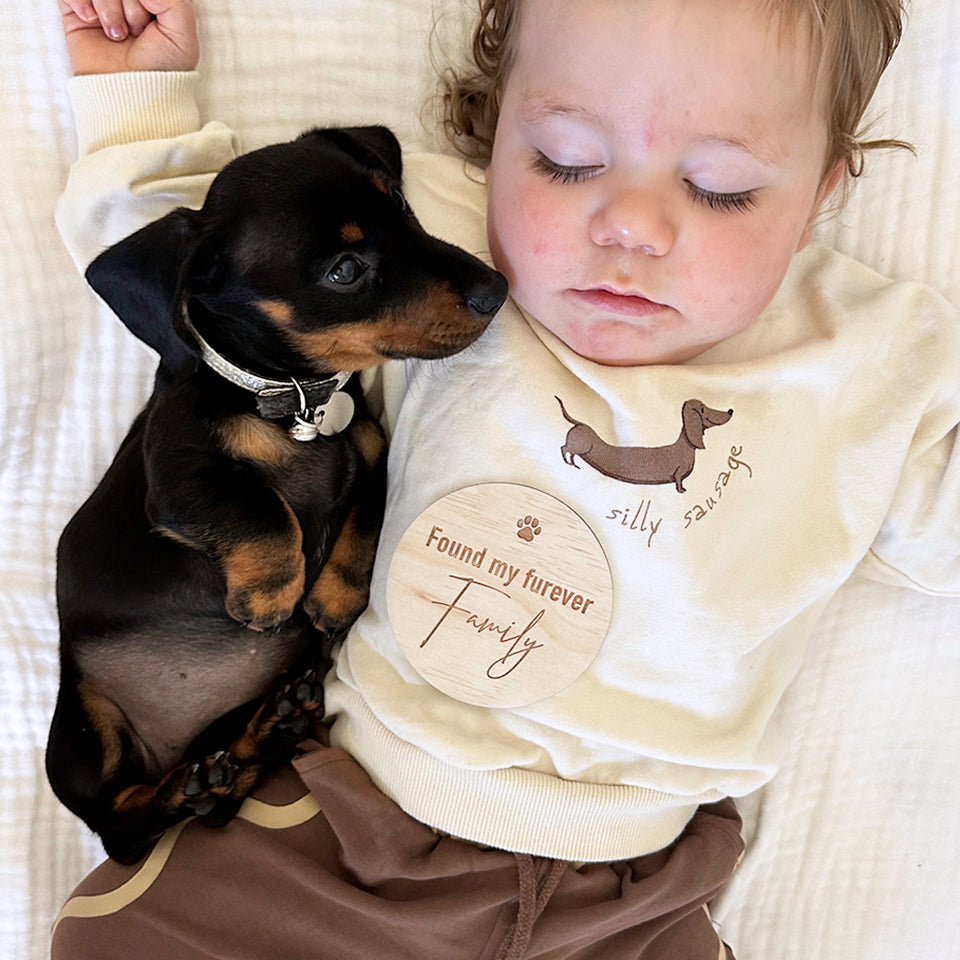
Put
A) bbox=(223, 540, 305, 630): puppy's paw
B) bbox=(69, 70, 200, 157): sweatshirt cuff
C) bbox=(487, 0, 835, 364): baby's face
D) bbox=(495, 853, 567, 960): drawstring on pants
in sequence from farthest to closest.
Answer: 1. bbox=(69, 70, 200, 157): sweatshirt cuff
2. bbox=(495, 853, 567, 960): drawstring on pants
3. bbox=(223, 540, 305, 630): puppy's paw
4. bbox=(487, 0, 835, 364): baby's face

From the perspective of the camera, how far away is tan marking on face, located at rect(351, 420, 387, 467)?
155 cm

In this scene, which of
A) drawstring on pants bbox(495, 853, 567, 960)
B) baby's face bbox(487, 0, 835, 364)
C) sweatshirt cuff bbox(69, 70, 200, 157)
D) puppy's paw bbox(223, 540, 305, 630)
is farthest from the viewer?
sweatshirt cuff bbox(69, 70, 200, 157)

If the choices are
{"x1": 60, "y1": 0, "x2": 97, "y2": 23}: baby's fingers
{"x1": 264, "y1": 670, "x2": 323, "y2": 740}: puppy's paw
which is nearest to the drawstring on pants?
{"x1": 264, "y1": 670, "x2": 323, "y2": 740}: puppy's paw

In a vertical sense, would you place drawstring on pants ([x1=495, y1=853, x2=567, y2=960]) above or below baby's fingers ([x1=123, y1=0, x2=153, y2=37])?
below

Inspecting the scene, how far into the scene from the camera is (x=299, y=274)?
125 centimetres

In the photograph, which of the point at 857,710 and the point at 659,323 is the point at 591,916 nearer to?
the point at 857,710

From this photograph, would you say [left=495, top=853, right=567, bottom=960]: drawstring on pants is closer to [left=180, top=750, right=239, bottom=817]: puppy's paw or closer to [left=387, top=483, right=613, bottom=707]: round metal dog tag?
[left=387, top=483, right=613, bottom=707]: round metal dog tag

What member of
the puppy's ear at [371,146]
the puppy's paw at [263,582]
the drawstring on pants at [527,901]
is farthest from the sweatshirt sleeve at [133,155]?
the drawstring on pants at [527,901]

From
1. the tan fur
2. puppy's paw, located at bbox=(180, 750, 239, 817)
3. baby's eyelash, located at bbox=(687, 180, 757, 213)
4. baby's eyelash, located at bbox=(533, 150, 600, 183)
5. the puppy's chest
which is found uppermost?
baby's eyelash, located at bbox=(533, 150, 600, 183)

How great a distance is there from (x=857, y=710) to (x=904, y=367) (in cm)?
63

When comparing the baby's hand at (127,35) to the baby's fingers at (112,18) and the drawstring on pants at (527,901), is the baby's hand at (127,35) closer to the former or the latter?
the baby's fingers at (112,18)

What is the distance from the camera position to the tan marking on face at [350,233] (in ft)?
4.08

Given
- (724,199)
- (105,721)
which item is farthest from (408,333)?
(105,721)

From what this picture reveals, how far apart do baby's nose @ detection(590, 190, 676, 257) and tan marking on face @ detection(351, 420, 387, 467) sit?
0.51m
